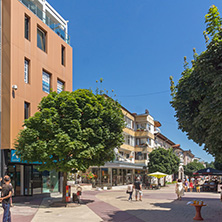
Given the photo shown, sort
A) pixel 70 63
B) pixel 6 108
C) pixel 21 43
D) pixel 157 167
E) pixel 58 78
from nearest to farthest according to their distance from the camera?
pixel 6 108
pixel 21 43
pixel 58 78
pixel 70 63
pixel 157 167

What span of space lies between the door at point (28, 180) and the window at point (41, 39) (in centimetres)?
971

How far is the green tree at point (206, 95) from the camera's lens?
9766mm

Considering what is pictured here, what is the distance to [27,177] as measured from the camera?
23.2 meters

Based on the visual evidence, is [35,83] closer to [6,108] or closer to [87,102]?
[6,108]

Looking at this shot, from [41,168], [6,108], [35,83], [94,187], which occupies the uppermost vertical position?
[35,83]

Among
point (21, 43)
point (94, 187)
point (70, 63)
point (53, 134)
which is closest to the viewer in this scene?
point (53, 134)

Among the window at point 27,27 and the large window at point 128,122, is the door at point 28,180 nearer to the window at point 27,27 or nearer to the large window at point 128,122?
the window at point 27,27

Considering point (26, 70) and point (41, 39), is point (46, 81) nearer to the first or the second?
point (26, 70)

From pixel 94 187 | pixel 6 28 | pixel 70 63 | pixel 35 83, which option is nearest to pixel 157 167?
pixel 94 187

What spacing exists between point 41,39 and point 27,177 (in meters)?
11.1

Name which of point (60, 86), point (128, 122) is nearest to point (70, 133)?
point (60, 86)

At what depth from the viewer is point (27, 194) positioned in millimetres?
22875

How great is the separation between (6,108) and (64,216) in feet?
30.4

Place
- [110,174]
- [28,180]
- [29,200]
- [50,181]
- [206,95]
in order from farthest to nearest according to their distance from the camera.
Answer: [110,174] → [50,181] → [28,180] → [29,200] → [206,95]
